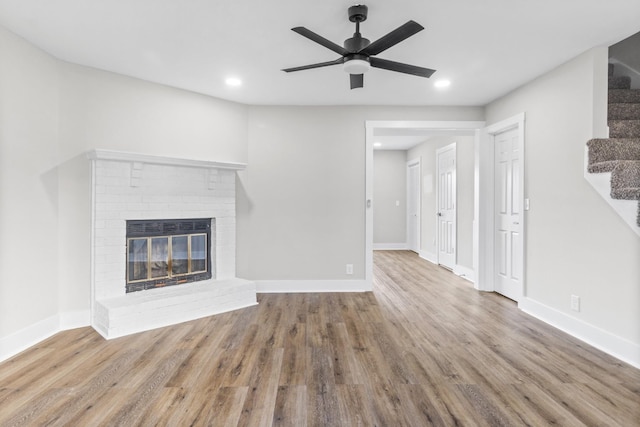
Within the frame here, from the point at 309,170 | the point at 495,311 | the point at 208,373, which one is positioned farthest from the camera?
the point at 309,170

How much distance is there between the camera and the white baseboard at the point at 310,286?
14.1 feet

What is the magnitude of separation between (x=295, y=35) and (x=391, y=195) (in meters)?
6.11

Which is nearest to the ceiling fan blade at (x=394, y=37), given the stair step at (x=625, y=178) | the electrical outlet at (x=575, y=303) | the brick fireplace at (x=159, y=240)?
the stair step at (x=625, y=178)

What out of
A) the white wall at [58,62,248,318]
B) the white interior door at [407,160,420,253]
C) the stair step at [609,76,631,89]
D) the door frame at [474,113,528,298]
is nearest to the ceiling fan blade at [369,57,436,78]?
the stair step at [609,76,631,89]

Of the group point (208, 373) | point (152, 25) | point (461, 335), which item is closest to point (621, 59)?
point (461, 335)

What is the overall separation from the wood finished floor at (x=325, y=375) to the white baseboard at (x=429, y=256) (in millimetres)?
3046

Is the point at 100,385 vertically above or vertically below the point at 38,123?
below

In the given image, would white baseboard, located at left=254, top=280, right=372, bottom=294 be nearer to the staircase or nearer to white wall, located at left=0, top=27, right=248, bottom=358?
white wall, located at left=0, top=27, right=248, bottom=358

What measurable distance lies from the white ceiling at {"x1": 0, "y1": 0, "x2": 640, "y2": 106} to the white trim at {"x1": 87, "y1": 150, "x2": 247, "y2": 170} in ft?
2.66

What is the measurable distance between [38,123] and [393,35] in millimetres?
2886

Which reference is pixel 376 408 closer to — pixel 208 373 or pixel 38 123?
pixel 208 373

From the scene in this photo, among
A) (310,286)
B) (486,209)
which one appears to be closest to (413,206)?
(486,209)

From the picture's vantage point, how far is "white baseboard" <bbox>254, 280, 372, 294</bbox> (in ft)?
14.1

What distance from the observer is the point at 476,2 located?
2.15 meters
